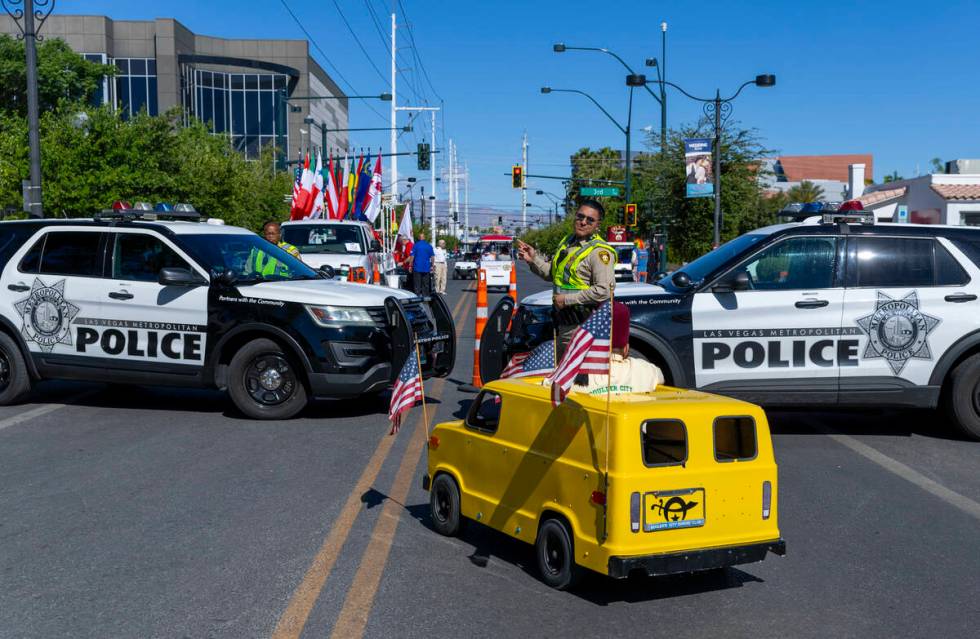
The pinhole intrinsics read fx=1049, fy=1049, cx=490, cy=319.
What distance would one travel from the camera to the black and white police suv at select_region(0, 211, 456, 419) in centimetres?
1019

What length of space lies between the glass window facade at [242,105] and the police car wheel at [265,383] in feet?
248

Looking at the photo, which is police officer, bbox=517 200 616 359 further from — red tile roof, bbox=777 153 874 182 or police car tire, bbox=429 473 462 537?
red tile roof, bbox=777 153 874 182

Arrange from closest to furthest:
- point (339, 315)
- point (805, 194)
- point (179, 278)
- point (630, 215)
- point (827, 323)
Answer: point (827, 323), point (339, 315), point (179, 278), point (630, 215), point (805, 194)

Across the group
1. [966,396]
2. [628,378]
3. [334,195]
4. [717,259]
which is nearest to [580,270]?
[628,378]

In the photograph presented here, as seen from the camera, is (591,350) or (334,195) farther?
(334,195)

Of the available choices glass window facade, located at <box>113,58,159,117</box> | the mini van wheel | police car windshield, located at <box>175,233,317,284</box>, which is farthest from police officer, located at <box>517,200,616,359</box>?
glass window facade, located at <box>113,58,159,117</box>

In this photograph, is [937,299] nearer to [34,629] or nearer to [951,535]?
[951,535]

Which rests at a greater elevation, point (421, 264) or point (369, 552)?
point (421, 264)

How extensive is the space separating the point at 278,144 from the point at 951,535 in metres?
83.8

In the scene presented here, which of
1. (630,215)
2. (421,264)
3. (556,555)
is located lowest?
(556,555)

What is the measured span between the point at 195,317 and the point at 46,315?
183cm

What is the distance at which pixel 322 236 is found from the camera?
2186cm

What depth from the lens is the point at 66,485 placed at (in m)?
7.66

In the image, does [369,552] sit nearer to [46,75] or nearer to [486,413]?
[486,413]
